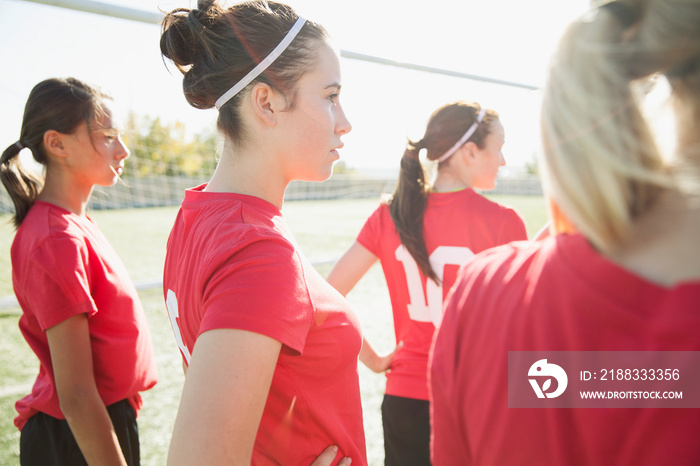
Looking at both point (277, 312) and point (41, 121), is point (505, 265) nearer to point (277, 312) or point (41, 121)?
point (277, 312)

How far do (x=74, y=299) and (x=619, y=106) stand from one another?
169 cm

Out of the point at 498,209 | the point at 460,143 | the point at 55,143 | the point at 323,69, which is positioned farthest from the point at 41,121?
the point at 498,209

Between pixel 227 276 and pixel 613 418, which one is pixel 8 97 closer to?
pixel 227 276

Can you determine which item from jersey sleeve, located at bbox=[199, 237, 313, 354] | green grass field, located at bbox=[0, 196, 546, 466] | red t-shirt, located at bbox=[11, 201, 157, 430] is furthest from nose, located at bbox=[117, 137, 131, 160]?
jersey sleeve, located at bbox=[199, 237, 313, 354]

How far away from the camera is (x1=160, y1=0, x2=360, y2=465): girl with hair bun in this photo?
885mm

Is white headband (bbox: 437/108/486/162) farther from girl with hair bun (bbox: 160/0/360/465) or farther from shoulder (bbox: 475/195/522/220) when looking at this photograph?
girl with hair bun (bbox: 160/0/360/465)

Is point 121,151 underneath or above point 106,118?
underneath

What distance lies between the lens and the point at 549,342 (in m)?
0.69

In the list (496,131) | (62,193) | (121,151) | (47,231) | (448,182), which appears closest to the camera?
(47,231)

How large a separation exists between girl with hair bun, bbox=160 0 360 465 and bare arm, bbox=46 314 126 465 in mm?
441

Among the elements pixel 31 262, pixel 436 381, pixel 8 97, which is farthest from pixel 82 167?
pixel 8 97

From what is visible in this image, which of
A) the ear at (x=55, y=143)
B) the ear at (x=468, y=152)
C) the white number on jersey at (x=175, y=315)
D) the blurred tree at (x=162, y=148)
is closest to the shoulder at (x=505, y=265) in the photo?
the white number on jersey at (x=175, y=315)

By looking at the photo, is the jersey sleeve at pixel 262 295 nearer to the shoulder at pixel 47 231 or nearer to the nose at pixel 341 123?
the nose at pixel 341 123

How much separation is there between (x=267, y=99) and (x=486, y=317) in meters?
0.83
